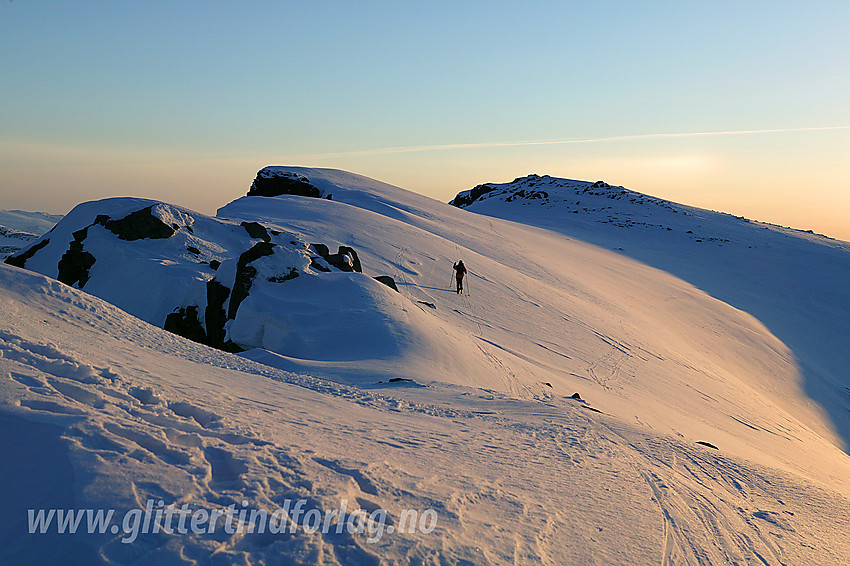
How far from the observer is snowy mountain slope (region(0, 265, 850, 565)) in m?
3.54

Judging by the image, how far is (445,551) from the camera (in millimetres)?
3836

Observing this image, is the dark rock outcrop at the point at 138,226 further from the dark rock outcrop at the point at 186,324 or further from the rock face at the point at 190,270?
the dark rock outcrop at the point at 186,324

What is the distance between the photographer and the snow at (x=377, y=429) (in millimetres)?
3766

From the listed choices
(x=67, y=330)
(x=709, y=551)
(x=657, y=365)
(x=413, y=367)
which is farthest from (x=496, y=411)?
(x=657, y=365)

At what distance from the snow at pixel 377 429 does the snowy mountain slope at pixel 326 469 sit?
2 centimetres

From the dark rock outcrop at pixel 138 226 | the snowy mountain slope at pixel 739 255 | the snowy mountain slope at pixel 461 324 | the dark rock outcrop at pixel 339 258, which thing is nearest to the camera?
the snowy mountain slope at pixel 461 324

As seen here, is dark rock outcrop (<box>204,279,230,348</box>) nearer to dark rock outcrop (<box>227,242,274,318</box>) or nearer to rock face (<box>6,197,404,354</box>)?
rock face (<box>6,197,404,354</box>)

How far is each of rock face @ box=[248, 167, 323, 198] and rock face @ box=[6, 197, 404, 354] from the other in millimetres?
20528

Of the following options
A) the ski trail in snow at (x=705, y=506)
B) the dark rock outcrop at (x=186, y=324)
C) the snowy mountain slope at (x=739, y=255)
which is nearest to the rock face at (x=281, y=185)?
the snowy mountain slope at (x=739, y=255)

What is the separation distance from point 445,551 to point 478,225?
33.2m

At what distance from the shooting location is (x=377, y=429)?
6.45 meters

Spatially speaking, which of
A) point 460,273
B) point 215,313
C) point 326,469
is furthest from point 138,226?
point 326,469

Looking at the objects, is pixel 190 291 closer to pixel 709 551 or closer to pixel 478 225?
pixel 709 551

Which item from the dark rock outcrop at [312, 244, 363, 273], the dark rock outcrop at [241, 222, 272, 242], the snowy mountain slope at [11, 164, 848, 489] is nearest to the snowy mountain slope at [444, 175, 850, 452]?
the snowy mountain slope at [11, 164, 848, 489]
